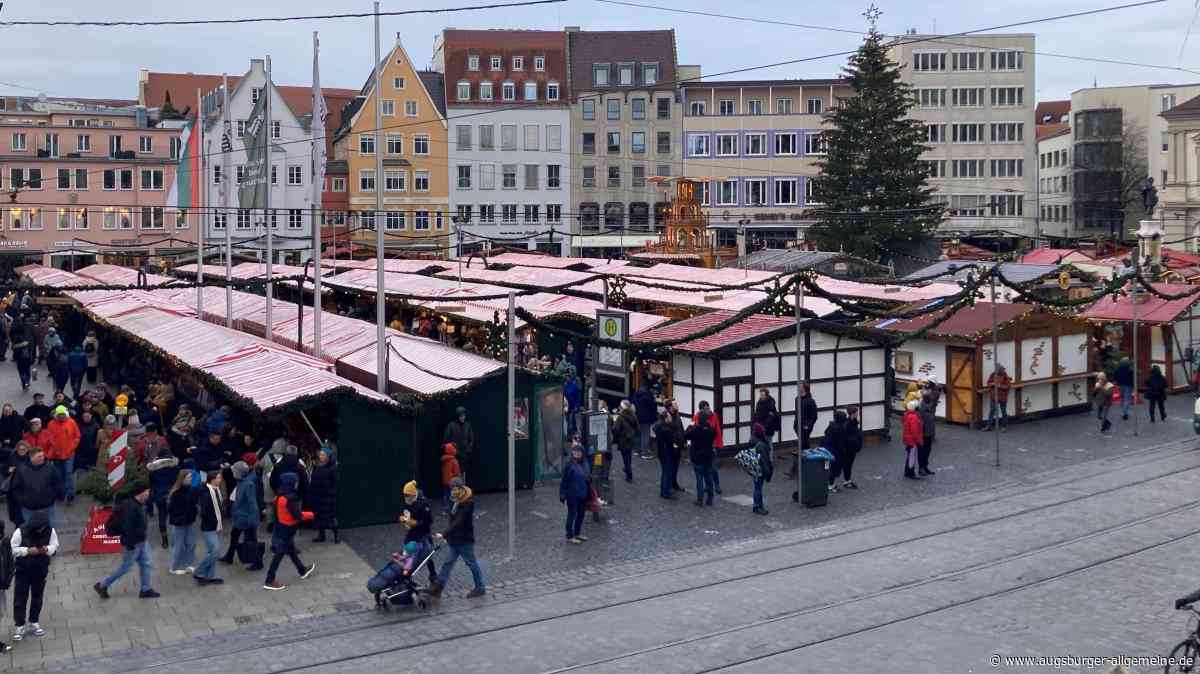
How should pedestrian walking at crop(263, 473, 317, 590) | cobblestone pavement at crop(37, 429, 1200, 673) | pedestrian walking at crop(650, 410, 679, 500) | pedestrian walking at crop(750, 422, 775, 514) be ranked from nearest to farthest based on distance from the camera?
cobblestone pavement at crop(37, 429, 1200, 673) < pedestrian walking at crop(263, 473, 317, 590) < pedestrian walking at crop(750, 422, 775, 514) < pedestrian walking at crop(650, 410, 679, 500)

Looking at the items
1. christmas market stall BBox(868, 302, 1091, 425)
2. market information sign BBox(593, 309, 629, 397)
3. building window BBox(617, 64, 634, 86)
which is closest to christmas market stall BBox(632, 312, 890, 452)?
market information sign BBox(593, 309, 629, 397)

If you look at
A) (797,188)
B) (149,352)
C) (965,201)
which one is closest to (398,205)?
(797,188)

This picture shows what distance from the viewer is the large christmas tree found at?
70188 millimetres

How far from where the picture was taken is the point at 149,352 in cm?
3250

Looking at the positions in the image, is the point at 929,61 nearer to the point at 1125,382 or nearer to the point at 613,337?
the point at 1125,382

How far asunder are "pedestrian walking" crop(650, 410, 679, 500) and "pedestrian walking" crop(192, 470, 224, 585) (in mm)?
7756

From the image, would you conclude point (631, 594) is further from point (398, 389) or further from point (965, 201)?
point (965, 201)

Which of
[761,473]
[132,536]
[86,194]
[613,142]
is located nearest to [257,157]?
[761,473]

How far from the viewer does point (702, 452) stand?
22328 millimetres

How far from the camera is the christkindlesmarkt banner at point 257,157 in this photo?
29219 mm

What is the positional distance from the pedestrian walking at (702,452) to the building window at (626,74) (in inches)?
2820

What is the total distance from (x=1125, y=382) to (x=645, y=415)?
12.5 m

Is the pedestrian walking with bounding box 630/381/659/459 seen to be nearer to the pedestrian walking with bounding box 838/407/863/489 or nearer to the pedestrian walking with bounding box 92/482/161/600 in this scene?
the pedestrian walking with bounding box 838/407/863/489

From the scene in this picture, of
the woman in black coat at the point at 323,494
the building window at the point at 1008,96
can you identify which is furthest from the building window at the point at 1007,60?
the woman in black coat at the point at 323,494
